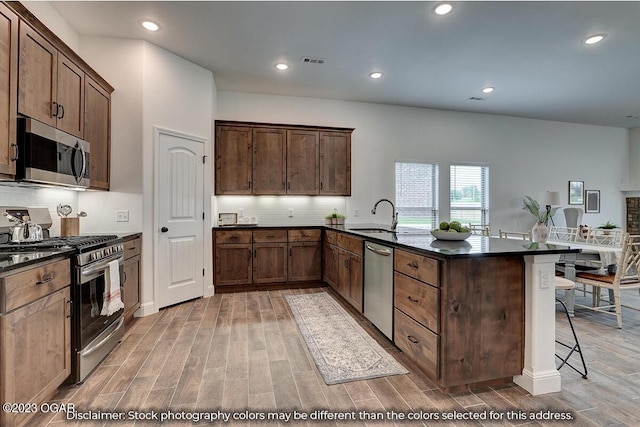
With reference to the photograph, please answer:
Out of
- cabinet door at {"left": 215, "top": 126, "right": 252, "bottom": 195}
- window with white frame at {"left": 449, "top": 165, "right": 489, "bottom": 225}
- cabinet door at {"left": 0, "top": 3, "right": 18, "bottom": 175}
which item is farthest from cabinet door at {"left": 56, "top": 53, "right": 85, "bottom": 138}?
window with white frame at {"left": 449, "top": 165, "right": 489, "bottom": 225}

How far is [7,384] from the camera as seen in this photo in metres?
1.57

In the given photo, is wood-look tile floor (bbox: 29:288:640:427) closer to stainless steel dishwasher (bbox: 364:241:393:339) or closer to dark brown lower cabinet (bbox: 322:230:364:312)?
stainless steel dishwasher (bbox: 364:241:393:339)

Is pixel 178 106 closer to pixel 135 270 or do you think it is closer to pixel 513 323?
pixel 135 270

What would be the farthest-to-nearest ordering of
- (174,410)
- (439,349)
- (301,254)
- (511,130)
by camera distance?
(511,130)
(301,254)
(439,349)
(174,410)

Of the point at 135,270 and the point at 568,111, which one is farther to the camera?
the point at 568,111

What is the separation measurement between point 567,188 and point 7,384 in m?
8.76

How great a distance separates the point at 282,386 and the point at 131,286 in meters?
2.05

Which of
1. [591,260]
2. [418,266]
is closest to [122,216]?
[418,266]

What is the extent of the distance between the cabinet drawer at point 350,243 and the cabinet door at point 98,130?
8.77 ft

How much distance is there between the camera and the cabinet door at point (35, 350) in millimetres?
1577

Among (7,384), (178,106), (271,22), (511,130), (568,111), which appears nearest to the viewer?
(7,384)

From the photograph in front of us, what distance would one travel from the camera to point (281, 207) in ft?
17.5

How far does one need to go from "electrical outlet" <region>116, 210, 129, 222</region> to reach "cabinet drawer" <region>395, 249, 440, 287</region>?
2.92 metres

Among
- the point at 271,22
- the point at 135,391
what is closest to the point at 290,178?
the point at 271,22
